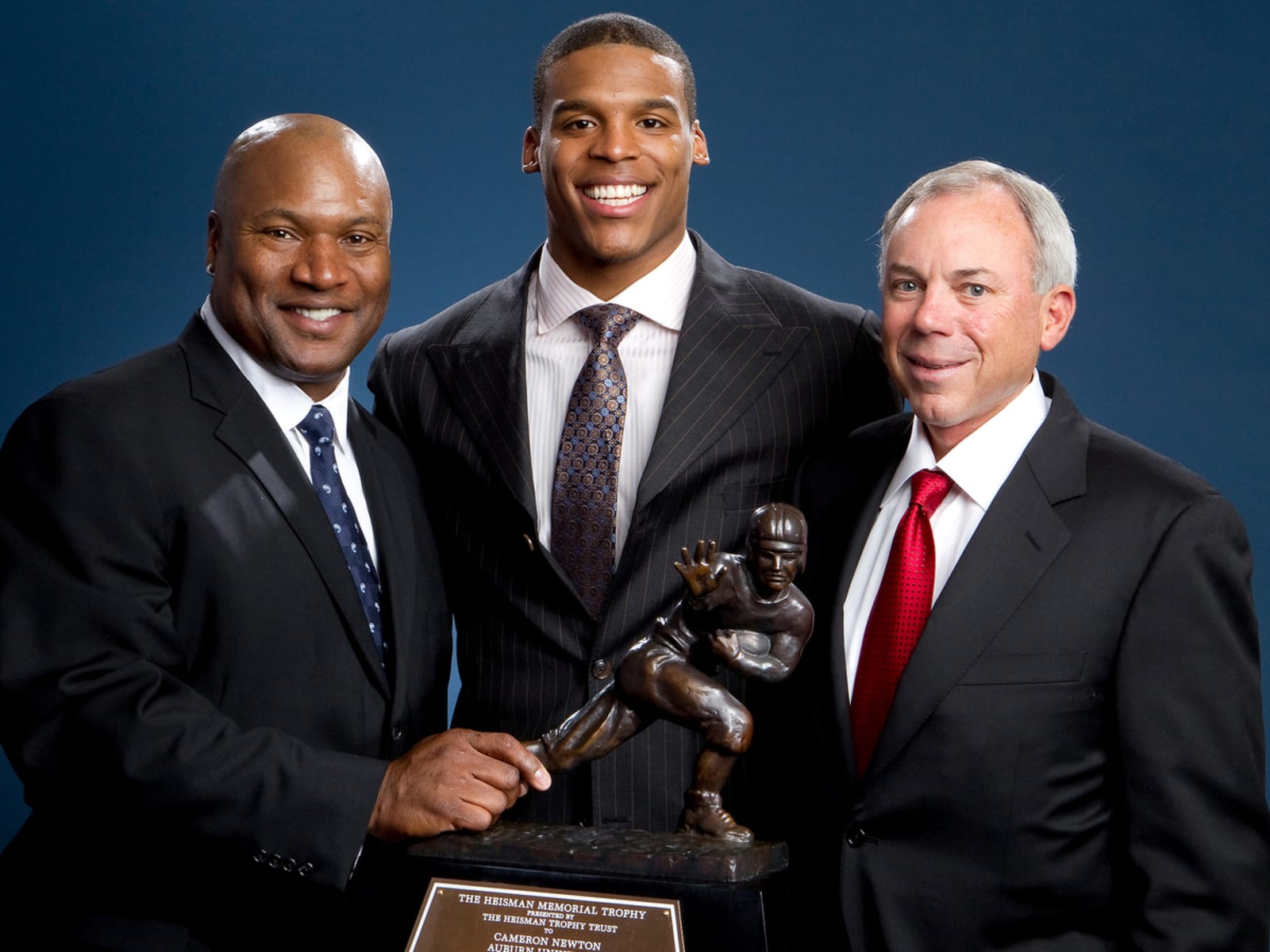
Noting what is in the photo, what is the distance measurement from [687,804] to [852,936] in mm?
398

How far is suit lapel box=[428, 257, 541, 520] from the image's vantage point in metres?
3.13

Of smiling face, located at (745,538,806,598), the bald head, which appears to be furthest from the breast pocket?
the bald head

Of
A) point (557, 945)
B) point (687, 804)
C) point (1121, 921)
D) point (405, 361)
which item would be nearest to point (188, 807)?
point (557, 945)

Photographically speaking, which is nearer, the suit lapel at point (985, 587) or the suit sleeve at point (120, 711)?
the suit sleeve at point (120, 711)

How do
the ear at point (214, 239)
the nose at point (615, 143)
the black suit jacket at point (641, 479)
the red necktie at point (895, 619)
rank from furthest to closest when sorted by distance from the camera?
1. the nose at point (615, 143)
2. the black suit jacket at point (641, 479)
3. the ear at point (214, 239)
4. the red necktie at point (895, 619)

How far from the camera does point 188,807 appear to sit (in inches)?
94.7

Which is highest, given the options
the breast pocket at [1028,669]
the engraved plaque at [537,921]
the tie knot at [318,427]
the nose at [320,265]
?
the nose at [320,265]

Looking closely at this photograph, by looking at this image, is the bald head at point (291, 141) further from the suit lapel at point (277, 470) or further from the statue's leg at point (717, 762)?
the statue's leg at point (717, 762)

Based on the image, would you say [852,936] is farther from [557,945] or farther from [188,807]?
[188,807]

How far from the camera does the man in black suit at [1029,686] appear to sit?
2.45 metres

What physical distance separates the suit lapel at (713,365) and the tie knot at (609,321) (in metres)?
0.13

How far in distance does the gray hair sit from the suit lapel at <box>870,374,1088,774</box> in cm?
39

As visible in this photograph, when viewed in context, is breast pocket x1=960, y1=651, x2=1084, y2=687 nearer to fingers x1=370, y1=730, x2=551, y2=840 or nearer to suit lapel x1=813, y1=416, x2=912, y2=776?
suit lapel x1=813, y1=416, x2=912, y2=776


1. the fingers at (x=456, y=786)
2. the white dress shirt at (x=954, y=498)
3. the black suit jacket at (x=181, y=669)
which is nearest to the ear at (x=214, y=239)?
the black suit jacket at (x=181, y=669)
